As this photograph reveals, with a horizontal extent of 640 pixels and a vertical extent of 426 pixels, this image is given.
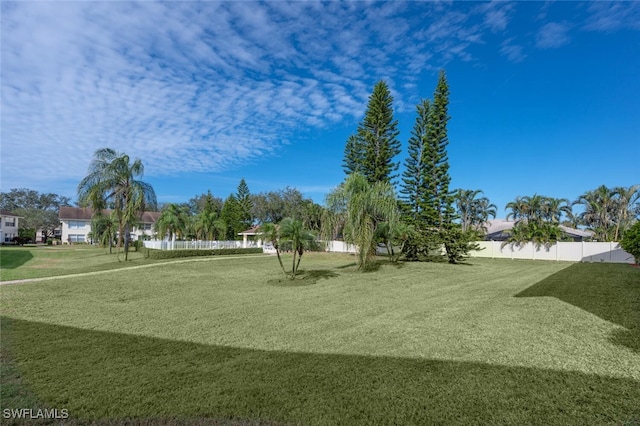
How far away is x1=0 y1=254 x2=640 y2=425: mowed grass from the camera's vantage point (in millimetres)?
2664

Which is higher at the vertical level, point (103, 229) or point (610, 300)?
point (103, 229)

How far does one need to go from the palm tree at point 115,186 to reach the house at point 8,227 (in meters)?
35.5

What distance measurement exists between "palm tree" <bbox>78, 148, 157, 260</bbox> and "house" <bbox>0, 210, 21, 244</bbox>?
35.5 metres

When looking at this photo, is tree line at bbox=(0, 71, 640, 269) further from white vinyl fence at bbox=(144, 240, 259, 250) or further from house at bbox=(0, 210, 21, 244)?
house at bbox=(0, 210, 21, 244)

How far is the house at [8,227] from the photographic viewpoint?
40.4 meters

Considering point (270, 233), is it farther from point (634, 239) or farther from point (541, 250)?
point (541, 250)

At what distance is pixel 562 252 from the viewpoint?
2261cm

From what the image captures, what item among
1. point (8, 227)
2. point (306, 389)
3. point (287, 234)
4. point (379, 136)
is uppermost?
point (379, 136)

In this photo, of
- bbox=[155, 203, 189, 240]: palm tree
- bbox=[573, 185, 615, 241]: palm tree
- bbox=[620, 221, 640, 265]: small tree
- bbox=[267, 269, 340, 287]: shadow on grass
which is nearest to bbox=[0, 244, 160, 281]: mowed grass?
bbox=[155, 203, 189, 240]: palm tree

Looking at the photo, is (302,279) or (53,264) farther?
(53,264)

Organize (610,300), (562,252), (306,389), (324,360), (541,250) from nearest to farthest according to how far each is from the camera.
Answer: (306,389)
(324,360)
(610,300)
(562,252)
(541,250)

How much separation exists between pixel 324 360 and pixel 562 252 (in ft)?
82.8

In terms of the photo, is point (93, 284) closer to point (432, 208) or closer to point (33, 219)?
point (432, 208)

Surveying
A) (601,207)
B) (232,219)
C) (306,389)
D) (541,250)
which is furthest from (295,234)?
(601,207)
